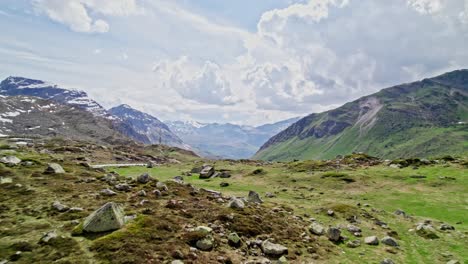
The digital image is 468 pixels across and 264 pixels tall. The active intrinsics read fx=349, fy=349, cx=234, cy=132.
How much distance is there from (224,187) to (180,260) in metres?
→ 46.2

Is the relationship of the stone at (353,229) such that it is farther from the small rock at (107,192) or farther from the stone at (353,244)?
the small rock at (107,192)

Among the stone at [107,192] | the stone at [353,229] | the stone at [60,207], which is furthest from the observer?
the stone at [107,192]

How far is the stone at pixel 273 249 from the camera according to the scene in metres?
23.8

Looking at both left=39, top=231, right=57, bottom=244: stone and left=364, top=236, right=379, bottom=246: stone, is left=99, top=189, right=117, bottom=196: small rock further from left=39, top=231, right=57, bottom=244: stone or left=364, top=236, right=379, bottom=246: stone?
left=364, top=236, right=379, bottom=246: stone

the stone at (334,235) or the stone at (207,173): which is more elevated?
the stone at (207,173)

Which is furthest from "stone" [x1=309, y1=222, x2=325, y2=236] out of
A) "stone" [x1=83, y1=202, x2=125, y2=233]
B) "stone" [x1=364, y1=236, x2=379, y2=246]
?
"stone" [x1=83, y1=202, x2=125, y2=233]

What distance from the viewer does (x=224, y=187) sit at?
6612 cm

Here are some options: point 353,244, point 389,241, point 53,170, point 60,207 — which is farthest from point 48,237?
point 389,241

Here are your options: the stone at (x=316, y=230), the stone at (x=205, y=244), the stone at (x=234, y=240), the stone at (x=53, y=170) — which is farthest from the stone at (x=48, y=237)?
the stone at (x=53, y=170)

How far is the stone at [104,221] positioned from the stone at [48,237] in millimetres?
1822

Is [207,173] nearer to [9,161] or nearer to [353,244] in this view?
[9,161]

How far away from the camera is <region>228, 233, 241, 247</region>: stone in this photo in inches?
941

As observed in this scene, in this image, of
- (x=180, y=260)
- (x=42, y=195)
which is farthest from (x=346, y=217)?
(x=42, y=195)

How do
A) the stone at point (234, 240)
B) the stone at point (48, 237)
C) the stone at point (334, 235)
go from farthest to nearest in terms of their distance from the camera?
the stone at point (334, 235) → the stone at point (234, 240) → the stone at point (48, 237)
